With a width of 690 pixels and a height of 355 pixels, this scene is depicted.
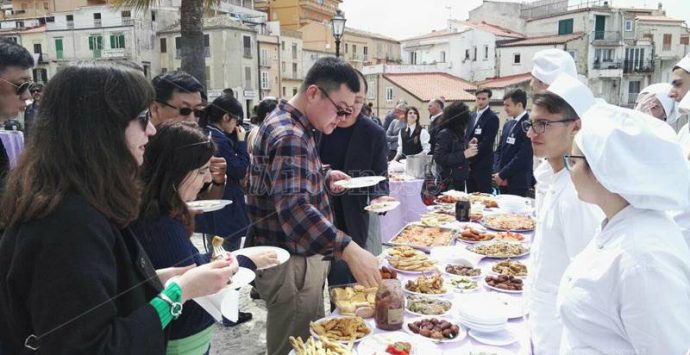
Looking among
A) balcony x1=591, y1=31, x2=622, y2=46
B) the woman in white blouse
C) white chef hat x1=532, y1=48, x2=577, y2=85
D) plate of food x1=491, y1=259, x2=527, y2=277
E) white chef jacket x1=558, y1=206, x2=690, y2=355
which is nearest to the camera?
white chef jacket x1=558, y1=206, x2=690, y2=355

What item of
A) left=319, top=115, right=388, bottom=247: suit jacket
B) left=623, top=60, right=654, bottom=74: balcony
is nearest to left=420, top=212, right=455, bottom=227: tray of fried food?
left=319, top=115, right=388, bottom=247: suit jacket

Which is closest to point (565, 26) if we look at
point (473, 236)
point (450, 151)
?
point (450, 151)

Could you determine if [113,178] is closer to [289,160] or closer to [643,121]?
[289,160]

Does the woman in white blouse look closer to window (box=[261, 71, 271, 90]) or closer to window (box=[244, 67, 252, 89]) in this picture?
window (box=[244, 67, 252, 89])

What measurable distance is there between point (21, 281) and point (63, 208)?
20 centimetres

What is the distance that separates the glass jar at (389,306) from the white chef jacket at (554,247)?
1.92 feet

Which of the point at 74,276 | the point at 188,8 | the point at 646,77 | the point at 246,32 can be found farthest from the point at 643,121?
the point at 646,77

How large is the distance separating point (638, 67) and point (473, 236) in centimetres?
3856

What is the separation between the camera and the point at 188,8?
7.30 m

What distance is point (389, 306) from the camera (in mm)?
2100

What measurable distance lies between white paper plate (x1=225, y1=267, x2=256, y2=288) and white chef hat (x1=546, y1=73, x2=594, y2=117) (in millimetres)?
1758

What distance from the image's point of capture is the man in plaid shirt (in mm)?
2133

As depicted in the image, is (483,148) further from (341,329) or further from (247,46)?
(247,46)

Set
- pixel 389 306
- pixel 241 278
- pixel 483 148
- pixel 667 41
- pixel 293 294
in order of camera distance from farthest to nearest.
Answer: pixel 667 41 < pixel 483 148 < pixel 293 294 < pixel 389 306 < pixel 241 278
